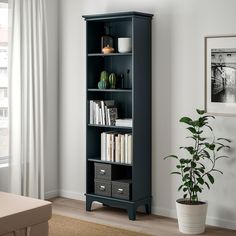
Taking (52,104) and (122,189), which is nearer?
(122,189)

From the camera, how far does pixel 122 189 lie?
5477mm

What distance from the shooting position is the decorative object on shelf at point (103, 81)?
5.59 meters

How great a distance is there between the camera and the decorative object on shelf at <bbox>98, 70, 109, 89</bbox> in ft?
18.4

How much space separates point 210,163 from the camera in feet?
17.0

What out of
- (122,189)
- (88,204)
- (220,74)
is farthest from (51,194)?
(220,74)

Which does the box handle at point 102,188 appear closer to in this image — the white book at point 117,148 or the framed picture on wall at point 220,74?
the white book at point 117,148

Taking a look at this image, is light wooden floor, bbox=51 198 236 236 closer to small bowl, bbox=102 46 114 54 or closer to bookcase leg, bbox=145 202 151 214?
bookcase leg, bbox=145 202 151 214

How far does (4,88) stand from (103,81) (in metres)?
1.08

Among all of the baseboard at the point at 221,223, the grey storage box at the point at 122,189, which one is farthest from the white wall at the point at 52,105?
the baseboard at the point at 221,223

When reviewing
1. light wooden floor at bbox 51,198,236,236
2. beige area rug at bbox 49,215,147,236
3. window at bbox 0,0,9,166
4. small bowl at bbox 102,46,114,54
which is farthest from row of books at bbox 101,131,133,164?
window at bbox 0,0,9,166

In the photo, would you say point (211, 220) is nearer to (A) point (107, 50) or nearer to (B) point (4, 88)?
(A) point (107, 50)

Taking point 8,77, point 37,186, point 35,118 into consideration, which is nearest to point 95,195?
point 37,186

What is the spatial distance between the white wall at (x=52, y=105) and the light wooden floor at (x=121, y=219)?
0.31 meters

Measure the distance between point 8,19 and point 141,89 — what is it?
154 cm
